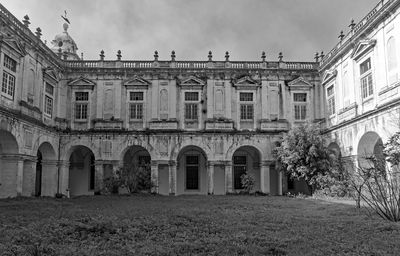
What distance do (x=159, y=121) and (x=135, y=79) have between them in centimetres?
306

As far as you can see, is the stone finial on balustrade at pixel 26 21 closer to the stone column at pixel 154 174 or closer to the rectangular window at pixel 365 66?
the stone column at pixel 154 174

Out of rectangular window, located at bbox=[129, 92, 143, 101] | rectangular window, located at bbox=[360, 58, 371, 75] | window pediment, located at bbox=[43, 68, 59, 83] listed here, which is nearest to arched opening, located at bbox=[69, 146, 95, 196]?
rectangular window, located at bbox=[129, 92, 143, 101]

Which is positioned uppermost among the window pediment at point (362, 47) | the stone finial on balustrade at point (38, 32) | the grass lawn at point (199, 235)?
the stone finial on balustrade at point (38, 32)

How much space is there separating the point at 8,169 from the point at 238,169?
14059 millimetres

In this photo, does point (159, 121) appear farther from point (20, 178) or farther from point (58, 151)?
point (20, 178)

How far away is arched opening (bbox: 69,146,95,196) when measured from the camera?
25.3 meters

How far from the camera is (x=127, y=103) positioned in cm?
2400

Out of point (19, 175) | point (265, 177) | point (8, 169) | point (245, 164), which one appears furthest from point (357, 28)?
point (8, 169)

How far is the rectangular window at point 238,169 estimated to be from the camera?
2547 cm

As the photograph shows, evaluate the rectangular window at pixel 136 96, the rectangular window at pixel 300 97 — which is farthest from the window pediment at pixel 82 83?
the rectangular window at pixel 300 97

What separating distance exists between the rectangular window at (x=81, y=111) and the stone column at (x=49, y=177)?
3.10 metres

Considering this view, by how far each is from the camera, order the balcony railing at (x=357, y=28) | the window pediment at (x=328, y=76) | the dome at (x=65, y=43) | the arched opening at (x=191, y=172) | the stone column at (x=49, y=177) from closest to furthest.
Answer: the balcony railing at (x=357, y=28)
the window pediment at (x=328, y=76)
the stone column at (x=49, y=177)
the arched opening at (x=191, y=172)
the dome at (x=65, y=43)

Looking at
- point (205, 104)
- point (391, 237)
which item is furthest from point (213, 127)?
point (391, 237)

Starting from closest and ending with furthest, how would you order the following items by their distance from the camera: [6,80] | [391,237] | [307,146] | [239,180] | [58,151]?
1. [391,237]
2. [6,80]
3. [307,146]
4. [58,151]
5. [239,180]
